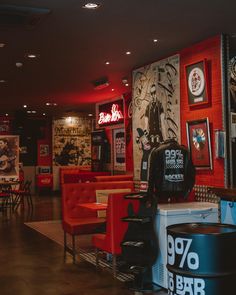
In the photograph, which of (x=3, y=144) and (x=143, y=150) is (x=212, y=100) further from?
(x=3, y=144)

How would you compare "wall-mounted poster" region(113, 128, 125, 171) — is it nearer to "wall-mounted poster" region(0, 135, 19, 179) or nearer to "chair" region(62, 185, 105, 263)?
"chair" region(62, 185, 105, 263)

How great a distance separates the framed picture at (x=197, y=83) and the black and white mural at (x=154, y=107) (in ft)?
1.29

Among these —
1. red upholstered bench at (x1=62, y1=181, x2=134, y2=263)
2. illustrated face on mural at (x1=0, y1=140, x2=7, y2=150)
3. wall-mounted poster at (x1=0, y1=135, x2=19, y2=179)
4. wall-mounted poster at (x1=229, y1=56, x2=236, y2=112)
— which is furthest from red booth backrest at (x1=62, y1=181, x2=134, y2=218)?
illustrated face on mural at (x1=0, y1=140, x2=7, y2=150)

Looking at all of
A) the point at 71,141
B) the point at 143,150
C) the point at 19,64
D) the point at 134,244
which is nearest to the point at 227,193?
the point at 134,244

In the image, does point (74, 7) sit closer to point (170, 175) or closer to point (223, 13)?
point (223, 13)

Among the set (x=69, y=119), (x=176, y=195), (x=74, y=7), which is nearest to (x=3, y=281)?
(x=176, y=195)

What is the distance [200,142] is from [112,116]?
6.01m

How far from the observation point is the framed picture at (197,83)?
6.91m

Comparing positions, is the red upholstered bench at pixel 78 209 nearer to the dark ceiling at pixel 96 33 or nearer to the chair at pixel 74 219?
the chair at pixel 74 219

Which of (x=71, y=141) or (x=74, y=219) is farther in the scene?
(x=71, y=141)

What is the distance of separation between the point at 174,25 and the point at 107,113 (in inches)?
287

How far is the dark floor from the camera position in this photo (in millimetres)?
5383

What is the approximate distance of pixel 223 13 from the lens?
5.77 meters

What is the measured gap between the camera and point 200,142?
7078 mm
